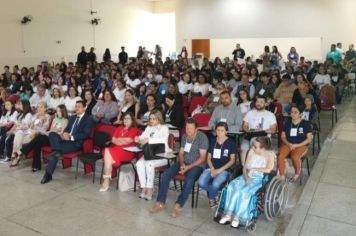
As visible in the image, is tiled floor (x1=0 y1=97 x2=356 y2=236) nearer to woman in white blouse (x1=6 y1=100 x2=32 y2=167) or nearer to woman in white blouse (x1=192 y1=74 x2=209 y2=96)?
woman in white blouse (x1=6 y1=100 x2=32 y2=167)

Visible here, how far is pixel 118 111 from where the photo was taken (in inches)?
282

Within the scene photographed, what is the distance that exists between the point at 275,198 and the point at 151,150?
1629 mm

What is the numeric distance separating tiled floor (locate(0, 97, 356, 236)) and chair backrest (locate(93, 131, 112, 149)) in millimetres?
581

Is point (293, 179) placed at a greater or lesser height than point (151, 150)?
lesser

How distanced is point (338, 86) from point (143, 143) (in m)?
6.59

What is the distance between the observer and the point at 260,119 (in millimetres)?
5453

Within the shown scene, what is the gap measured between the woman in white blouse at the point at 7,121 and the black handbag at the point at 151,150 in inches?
124

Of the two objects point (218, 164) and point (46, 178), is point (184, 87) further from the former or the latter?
point (218, 164)

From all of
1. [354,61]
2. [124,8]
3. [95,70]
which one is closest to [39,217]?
[95,70]

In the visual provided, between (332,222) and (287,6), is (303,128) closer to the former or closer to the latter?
(332,222)

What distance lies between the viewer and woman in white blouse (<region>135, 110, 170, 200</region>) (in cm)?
477

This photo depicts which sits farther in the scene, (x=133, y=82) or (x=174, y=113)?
(x=133, y=82)

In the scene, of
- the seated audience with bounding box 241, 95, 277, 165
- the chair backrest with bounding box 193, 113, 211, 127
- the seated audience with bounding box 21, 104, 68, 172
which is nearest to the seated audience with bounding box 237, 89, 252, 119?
the chair backrest with bounding box 193, 113, 211, 127

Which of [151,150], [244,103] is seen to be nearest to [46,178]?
[151,150]
